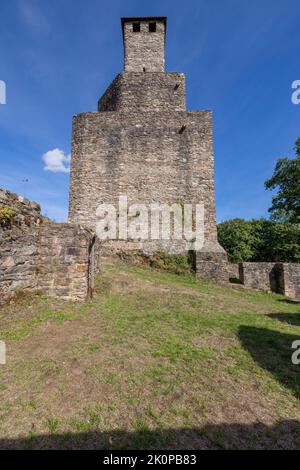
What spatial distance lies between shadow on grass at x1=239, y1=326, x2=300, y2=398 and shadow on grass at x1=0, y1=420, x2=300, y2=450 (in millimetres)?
1097

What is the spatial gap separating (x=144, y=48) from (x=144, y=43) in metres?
0.40

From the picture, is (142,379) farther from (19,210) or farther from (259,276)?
(259,276)

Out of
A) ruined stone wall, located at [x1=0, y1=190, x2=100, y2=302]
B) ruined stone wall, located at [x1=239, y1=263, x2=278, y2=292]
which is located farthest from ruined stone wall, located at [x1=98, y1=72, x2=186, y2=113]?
ruined stone wall, located at [x1=0, y1=190, x2=100, y2=302]

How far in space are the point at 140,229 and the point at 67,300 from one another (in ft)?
25.2

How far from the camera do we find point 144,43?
17281mm

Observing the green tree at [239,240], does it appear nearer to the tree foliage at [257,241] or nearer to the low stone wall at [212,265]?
the tree foliage at [257,241]

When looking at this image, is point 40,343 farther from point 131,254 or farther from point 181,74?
point 181,74

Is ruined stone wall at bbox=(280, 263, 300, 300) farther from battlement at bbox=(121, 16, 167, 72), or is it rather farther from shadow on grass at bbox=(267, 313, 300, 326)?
battlement at bbox=(121, 16, 167, 72)

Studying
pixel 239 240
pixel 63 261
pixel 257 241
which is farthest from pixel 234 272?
pixel 257 241

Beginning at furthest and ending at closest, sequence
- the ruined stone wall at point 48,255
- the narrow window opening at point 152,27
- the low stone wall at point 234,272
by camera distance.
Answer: the narrow window opening at point 152,27 → the low stone wall at point 234,272 → the ruined stone wall at point 48,255

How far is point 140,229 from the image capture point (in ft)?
44.5

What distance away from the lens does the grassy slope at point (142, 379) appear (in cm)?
271

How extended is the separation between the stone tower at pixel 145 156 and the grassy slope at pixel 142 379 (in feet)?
25.4

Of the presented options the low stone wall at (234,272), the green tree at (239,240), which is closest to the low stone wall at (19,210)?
the low stone wall at (234,272)
